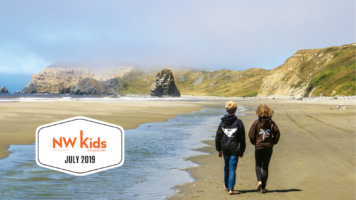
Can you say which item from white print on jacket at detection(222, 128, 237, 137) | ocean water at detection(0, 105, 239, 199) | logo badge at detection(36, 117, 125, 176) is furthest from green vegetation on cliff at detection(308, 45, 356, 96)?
logo badge at detection(36, 117, 125, 176)

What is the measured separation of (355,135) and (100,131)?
13177mm

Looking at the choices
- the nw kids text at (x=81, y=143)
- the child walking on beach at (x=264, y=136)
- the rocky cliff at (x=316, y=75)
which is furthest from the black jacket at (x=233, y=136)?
the rocky cliff at (x=316, y=75)

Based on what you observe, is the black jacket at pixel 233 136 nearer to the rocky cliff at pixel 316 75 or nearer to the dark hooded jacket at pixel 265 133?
the dark hooded jacket at pixel 265 133

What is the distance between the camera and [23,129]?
14125 millimetres

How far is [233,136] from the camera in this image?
5852mm

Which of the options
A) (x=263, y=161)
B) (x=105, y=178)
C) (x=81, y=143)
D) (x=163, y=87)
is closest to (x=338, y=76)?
(x=263, y=161)

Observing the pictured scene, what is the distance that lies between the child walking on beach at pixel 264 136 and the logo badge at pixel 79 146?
10.5ft

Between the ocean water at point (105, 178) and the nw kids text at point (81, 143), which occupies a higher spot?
the nw kids text at point (81, 143)

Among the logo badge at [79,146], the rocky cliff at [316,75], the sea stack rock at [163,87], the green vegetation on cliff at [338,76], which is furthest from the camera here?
the sea stack rock at [163,87]

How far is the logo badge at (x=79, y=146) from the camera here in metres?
3.85

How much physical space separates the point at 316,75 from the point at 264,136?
82906mm

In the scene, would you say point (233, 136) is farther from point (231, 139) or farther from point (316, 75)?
point (316, 75)

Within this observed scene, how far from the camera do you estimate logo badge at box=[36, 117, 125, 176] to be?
385 centimetres

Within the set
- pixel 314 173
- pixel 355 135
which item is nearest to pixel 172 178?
pixel 314 173
